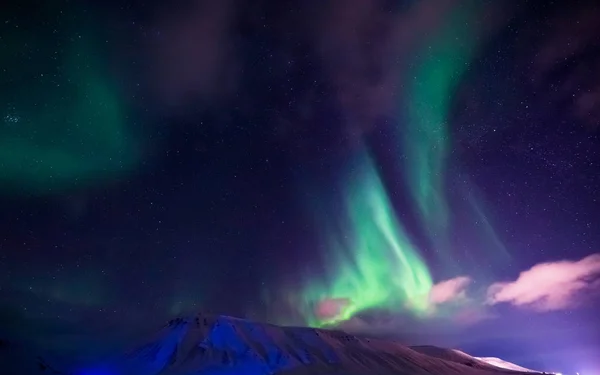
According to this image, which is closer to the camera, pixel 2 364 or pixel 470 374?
pixel 2 364

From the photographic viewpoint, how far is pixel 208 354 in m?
184

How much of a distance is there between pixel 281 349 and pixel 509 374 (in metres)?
101

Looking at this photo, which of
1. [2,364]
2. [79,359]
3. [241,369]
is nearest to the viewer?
[241,369]

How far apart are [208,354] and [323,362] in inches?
1886

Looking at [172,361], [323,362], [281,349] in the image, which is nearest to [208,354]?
[172,361]

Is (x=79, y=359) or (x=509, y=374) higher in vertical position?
(x=79, y=359)

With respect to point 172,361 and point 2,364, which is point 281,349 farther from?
point 2,364

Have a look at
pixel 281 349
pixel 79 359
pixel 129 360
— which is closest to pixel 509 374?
pixel 281 349

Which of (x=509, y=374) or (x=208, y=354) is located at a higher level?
(x=208, y=354)

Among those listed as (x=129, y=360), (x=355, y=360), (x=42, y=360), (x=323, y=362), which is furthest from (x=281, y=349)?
(x=42, y=360)

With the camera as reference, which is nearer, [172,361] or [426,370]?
[172,361]

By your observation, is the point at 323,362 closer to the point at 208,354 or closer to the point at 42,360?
the point at 208,354

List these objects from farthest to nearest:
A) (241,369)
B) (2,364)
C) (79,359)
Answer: (79,359) → (2,364) → (241,369)

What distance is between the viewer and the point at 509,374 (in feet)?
641
